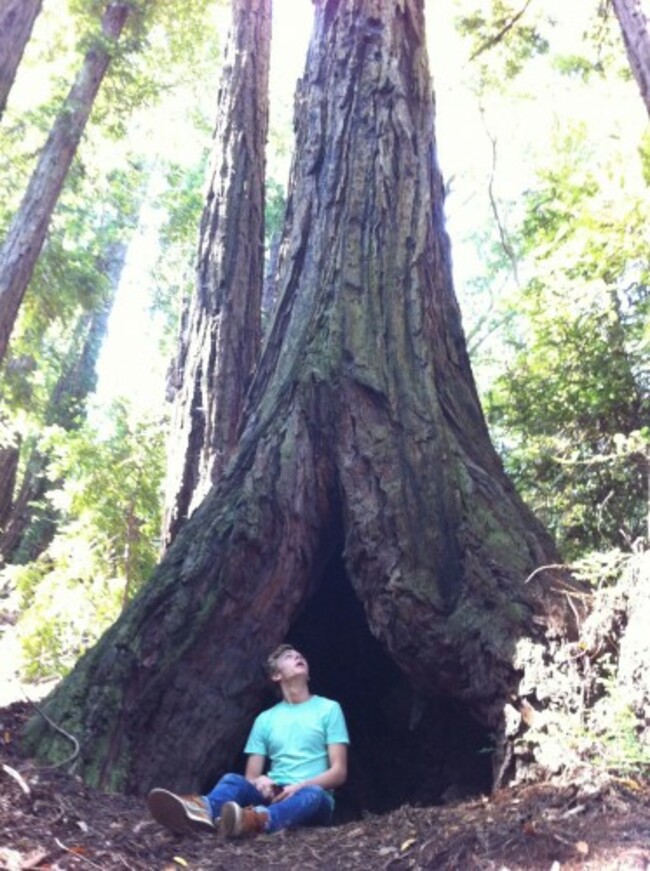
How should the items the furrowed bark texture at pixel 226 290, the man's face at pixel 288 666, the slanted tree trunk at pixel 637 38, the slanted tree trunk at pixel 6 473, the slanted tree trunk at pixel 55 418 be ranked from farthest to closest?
the slanted tree trunk at pixel 55 418 → the slanted tree trunk at pixel 6 473 → the furrowed bark texture at pixel 226 290 → the slanted tree trunk at pixel 637 38 → the man's face at pixel 288 666

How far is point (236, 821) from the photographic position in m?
3.93

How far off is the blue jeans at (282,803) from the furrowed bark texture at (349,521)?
11.1 inches

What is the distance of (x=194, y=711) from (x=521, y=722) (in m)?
1.68

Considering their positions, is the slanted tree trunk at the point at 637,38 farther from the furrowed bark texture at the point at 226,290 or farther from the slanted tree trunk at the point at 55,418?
the slanted tree trunk at the point at 55,418

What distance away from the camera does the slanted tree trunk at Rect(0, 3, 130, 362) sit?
10344mm

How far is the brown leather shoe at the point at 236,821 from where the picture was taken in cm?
393

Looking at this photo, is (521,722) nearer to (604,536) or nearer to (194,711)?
(194,711)

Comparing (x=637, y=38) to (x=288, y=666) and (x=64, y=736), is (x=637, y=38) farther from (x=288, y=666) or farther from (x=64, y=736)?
(x=64, y=736)

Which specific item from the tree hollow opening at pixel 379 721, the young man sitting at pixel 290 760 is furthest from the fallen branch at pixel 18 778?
the tree hollow opening at pixel 379 721

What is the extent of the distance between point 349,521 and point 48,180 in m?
8.22

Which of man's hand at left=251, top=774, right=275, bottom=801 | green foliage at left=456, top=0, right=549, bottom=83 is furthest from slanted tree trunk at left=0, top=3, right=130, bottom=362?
man's hand at left=251, top=774, right=275, bottom=801

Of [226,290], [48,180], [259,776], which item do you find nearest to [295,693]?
[259,776]

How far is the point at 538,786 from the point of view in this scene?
3.62m

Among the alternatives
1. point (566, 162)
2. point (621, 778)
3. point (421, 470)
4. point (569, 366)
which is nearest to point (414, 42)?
point (566, 162)
